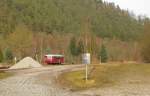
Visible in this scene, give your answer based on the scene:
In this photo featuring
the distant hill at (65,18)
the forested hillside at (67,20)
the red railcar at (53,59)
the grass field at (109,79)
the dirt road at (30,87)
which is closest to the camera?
the dirt road at (30,87)

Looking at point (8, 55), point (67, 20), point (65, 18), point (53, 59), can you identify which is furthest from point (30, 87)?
point (65, 18)

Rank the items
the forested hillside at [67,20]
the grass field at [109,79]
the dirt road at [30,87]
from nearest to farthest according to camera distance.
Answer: the dirt road at [30,87], the grass field at [109,79], the forested hillside at [67,20]

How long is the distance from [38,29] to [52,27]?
6.45 m

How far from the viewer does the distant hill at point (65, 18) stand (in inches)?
6727

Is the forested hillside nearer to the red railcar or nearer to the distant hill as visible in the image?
the distant hill

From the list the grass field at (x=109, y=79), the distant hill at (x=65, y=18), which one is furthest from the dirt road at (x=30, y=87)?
the distant hill at (x=65, y=18)

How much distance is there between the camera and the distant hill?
561ft

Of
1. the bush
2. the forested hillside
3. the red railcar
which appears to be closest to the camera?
the red railcar

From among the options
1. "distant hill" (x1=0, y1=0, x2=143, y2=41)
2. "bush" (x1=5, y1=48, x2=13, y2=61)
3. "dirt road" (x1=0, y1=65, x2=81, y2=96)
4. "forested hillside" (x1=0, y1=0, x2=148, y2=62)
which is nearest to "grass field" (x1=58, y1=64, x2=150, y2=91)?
"dirt road" (x1=0, y1=65, x2=81, y2=96)

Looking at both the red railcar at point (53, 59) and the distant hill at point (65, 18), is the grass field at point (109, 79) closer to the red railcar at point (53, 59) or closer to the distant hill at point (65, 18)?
the red railcar at point (53, 59)

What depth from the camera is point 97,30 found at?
174875 millimetres

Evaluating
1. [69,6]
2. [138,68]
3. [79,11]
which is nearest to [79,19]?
[79,11]

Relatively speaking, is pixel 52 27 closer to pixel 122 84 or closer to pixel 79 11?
pixel 79 11

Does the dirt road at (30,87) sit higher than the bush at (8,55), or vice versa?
the bush at (8,55)
